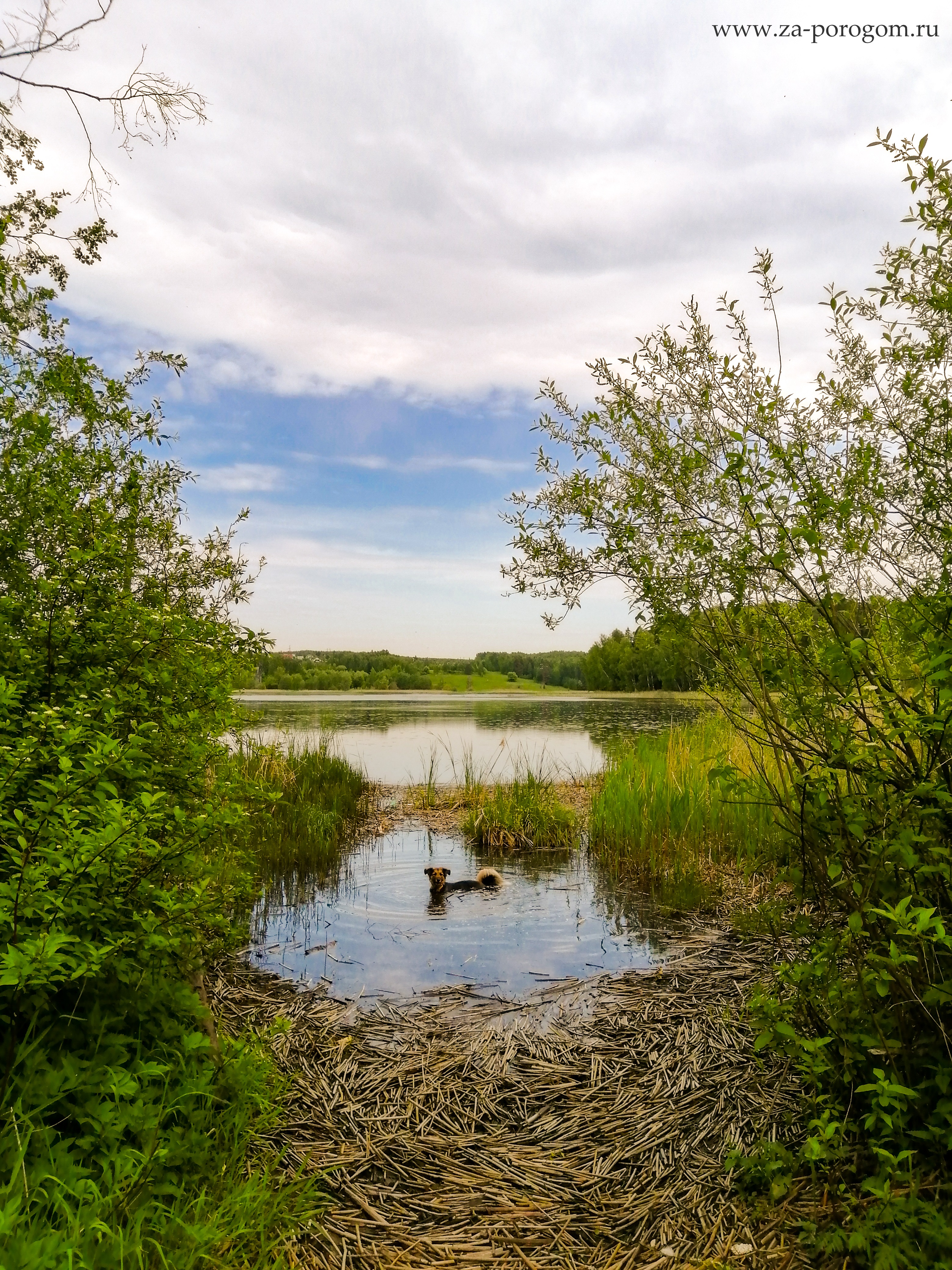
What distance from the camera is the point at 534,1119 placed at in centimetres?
336

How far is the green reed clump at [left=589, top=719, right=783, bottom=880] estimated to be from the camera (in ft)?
23.5

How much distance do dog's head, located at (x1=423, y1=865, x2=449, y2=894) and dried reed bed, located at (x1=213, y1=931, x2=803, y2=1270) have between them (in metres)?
2.41

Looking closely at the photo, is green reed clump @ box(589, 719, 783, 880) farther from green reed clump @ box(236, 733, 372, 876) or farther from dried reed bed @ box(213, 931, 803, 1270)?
green reed clump @ box(236, 733, 372, 876)

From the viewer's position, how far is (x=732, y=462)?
106 inches

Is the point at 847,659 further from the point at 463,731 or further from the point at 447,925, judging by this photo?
the point at 463,731

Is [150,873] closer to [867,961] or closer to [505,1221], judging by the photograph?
[505,1221]

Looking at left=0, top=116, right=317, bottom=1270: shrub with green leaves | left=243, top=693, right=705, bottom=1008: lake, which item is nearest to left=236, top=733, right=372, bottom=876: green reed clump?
left=243, top=693, right=705, bottom=1008: lake

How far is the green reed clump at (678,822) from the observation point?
281 inches

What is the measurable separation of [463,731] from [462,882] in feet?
61.7

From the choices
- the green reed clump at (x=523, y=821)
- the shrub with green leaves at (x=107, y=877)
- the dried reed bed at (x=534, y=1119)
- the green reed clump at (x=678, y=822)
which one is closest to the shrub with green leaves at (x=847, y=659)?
the dried reed bed at (x=534, y=1119)

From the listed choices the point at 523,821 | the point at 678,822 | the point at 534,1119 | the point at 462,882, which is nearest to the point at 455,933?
the point at 462,882

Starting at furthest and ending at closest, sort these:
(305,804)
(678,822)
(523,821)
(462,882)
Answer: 1. (523,821)
2. (305,804)
3. (678,822)
4. (462,882)

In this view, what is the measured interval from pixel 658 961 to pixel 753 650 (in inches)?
119

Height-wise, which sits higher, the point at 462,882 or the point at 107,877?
the point at 107,877
